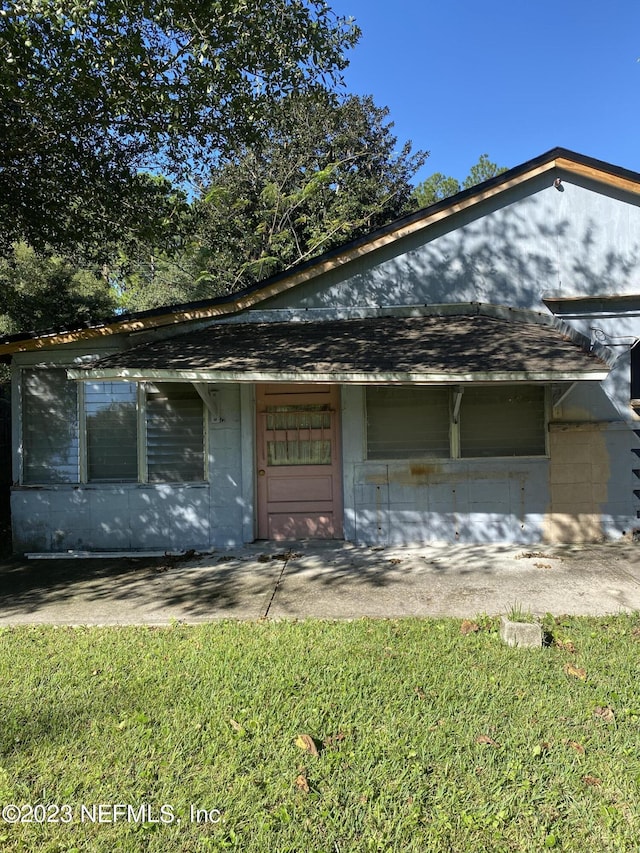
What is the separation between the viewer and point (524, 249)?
23.4ft

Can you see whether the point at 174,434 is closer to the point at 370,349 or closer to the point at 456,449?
the point at 370,349

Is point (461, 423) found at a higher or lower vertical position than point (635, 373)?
lower

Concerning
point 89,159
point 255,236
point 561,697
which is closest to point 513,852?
point 561,697

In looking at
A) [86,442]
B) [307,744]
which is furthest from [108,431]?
[307,744]

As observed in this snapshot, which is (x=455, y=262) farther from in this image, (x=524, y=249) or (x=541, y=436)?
(x=541, y=436)

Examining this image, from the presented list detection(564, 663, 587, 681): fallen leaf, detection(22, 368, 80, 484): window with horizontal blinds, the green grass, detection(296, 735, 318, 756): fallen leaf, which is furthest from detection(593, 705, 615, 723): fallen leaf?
detection(22, 368, 80, 484): window with horizontal blinds

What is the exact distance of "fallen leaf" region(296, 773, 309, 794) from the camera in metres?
2.44

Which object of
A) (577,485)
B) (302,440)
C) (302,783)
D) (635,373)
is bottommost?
(302,783)

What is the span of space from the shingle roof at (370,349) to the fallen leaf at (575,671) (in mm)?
2911

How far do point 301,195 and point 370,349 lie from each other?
14095 millimetres

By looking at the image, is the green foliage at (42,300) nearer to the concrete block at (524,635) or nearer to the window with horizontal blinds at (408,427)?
the window with horizontal blinds at (408,427)

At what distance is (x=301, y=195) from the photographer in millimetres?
18078

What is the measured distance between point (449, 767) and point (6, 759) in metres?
2.34

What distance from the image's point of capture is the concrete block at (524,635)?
3.76m
